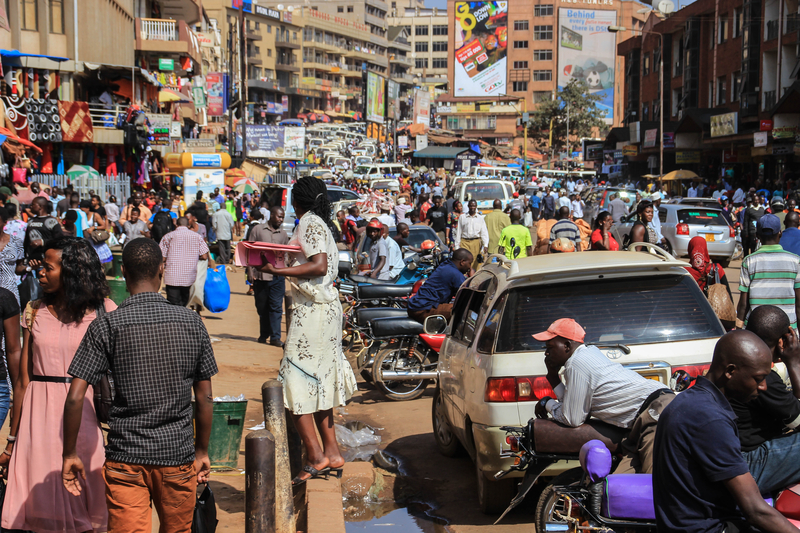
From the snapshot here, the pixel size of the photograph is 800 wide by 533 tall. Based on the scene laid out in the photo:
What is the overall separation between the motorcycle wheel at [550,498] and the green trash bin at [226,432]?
7.82ft

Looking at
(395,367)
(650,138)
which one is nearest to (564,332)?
(395,367)

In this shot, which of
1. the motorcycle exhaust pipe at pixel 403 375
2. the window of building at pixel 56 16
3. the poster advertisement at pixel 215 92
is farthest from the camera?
the poster advertisement at pixel 215 92

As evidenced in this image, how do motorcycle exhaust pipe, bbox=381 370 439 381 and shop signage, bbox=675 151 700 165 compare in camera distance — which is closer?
motorcycle exhaust pipe, bbox=381 370 439 381

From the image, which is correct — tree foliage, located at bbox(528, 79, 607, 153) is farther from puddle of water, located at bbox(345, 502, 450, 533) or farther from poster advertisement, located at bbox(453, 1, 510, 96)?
puddle of water, located at bbox(345, 502, 450, 533)

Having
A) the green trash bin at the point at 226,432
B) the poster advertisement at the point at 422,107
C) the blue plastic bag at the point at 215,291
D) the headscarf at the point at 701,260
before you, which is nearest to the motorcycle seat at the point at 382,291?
the blue plastic bag at the point at 215,291

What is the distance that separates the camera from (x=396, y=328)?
29.9ft

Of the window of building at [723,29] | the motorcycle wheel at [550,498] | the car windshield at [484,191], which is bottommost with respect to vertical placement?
the motorcycle wheel at [550,498]

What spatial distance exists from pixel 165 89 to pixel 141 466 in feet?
131

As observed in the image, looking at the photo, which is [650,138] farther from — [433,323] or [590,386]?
[590,386]

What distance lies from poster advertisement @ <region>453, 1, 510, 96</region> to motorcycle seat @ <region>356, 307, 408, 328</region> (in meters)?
103

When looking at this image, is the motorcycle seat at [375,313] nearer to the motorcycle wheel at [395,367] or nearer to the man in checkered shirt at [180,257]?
the motorcycle wheel at [395,367]

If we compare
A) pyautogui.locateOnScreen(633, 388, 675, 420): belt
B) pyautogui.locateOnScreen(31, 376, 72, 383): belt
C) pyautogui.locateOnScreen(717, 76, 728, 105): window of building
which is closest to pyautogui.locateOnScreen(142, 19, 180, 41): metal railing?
pyautogui.locateOnScreen(717, 76, 728, 105): window of building

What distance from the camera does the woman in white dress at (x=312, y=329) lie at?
5.26 metres

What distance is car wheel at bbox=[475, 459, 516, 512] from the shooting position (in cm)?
534
